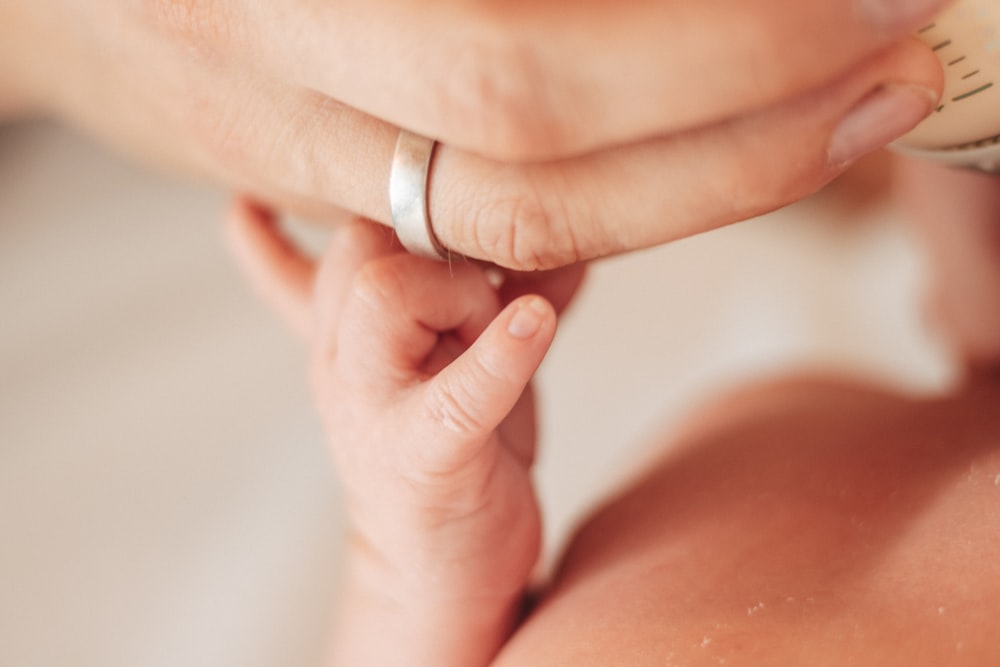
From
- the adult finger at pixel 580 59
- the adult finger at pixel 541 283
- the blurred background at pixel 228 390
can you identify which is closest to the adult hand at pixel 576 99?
the adult finger at pixel 580 59

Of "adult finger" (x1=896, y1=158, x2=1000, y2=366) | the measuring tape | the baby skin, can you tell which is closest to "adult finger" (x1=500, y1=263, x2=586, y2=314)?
the baby skin

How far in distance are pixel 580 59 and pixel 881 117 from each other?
11cm

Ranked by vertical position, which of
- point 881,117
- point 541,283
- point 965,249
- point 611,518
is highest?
point 881,117

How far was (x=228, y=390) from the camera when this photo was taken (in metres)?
1.02

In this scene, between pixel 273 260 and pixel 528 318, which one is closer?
pixel 528 318

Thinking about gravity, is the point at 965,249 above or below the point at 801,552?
below

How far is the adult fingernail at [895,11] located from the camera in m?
0.31

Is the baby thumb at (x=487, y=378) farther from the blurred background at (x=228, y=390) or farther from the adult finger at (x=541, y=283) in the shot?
the blurred background at (x=228, y=390)

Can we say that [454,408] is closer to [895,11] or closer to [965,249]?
[895,11]

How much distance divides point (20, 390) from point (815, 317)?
80cm

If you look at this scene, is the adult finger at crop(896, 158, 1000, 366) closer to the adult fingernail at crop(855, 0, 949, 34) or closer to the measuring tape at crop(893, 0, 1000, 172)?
the measuring tape at crop(893, 0, 1000, 172)

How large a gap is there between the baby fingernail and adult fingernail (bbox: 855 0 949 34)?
0.52ft

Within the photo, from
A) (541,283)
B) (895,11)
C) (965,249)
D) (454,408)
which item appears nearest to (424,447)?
(454,408)

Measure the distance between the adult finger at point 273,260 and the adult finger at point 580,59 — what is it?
0.33 m
